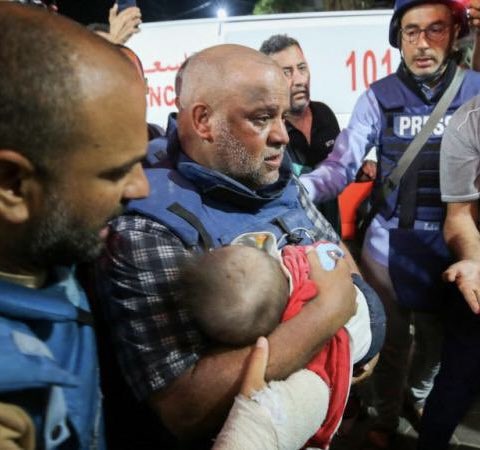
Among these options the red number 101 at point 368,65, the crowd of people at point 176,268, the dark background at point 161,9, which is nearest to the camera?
the crowd of people at point 176,268

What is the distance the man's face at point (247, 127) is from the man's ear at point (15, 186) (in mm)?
822

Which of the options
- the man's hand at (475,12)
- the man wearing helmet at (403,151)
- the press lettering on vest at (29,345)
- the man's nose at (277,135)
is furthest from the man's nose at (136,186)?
the man's hand at (475,12)

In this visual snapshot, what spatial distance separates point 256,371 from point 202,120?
860mm

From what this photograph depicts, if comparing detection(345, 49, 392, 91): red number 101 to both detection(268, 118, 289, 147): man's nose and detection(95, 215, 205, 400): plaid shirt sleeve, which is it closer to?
detection(268, 118, 289, 147): man's nose

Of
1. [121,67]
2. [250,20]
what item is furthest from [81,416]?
[250,20]

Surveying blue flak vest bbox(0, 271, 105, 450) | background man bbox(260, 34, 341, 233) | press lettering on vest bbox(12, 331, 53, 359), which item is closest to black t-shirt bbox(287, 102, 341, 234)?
background man bbox(260, 34, 341, 233)

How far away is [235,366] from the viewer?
1.37 meters

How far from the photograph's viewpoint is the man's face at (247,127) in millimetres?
1788

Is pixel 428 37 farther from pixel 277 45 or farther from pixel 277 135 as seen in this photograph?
pixel 277 135

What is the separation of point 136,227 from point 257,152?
1.68 ft

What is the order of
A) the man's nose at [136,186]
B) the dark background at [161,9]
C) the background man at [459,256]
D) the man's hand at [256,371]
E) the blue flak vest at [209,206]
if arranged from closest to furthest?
1. the man's nose at [136,186]
2. the man's hand at [256,371]
3. the blue flak vest at [209,206]
4. the background man at [459,256]
5. the dark background at [161,9]

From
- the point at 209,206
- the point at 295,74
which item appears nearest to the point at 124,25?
the point at 295,74

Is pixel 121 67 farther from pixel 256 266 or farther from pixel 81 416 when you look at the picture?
pixel 81 416

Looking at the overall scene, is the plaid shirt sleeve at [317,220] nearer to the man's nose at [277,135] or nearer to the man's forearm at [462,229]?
the man's nose at [277,135]
